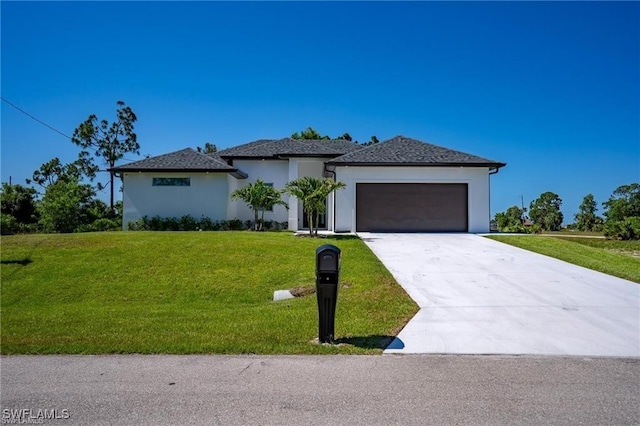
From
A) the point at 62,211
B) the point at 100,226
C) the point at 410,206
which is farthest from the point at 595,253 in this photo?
the point at 62,211

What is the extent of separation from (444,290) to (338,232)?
1009 centimetres

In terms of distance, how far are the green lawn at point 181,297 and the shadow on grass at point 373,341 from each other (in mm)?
28

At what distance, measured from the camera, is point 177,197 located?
2084cm


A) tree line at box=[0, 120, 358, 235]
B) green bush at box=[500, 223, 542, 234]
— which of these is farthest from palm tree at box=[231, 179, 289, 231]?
green bush at box=[500, 223, 542, 234]

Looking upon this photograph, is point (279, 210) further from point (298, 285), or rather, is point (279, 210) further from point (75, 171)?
point (75, 171)

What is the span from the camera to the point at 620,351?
524 cm

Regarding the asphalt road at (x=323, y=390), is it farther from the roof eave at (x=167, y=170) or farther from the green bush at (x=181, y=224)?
the roof eave at (x=167, y=170)

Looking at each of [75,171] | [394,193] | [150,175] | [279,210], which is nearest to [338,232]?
[394,193]

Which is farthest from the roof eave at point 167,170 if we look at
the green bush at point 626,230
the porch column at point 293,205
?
the green bush at point 626,230

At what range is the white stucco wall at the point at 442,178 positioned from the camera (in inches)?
727

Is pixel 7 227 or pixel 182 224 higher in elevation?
pixel 182 224

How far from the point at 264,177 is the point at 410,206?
338 inches

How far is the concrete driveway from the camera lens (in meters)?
5.41

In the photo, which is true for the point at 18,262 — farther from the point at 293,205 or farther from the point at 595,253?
the point at 595,253
